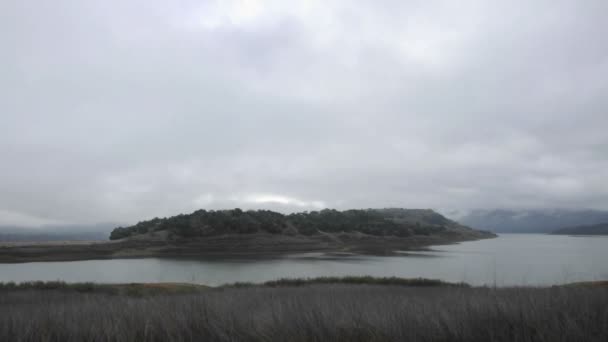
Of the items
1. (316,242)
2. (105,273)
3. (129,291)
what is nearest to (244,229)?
(316,242)

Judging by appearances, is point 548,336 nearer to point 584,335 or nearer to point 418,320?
point 584,335

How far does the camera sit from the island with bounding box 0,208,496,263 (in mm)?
66312

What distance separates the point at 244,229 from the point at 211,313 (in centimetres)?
8861

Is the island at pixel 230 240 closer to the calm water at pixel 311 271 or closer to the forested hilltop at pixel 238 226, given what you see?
the forested hilltop at pixel 238 226

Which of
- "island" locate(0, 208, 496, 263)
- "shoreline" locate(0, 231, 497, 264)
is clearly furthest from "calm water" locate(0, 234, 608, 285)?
"island" locate(0, 208, 496, 263)

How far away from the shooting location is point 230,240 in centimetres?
8850

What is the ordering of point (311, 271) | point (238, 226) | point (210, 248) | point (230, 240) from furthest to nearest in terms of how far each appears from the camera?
1. point (238, 226)
2. point (230, 240)
3. point (210, 248)
4. point (311, 271)

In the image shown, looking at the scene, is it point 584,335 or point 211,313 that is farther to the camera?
point 211,313

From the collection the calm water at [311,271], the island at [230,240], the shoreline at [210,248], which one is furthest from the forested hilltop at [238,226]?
the calm water at [311,271]

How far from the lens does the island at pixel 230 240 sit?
66312mm

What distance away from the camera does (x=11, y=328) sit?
5156mm

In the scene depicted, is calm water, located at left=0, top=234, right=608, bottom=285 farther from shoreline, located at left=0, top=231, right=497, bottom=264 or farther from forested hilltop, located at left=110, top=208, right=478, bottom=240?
forested hilltop, located at left=110, top=208, right=478, bottom=240

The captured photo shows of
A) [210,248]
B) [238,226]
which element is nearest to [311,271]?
[210,248]

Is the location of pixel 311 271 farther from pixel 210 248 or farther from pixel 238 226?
pixel 238 226
